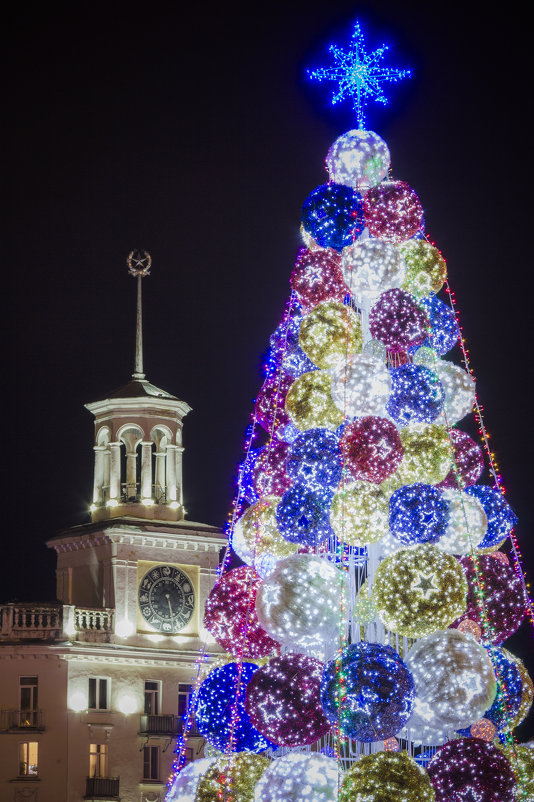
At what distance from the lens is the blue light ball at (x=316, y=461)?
11.1 metres

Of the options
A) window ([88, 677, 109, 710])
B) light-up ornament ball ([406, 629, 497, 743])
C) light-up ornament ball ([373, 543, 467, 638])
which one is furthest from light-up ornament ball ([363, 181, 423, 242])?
window ([88, 677, 109, 710])

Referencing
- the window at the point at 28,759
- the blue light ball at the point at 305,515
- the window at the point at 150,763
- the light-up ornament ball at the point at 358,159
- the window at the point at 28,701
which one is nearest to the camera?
the blue light ball at the point at 305,515

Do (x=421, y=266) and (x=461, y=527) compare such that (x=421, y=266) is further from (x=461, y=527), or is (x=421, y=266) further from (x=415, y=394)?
(x=461, y=527)

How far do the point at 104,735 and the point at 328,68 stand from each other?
2286 centimetres

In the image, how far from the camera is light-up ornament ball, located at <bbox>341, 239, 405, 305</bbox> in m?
11.6

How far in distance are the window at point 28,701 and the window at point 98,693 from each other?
1.49m

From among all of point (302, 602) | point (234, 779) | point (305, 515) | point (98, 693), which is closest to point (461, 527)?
point (305, 515)

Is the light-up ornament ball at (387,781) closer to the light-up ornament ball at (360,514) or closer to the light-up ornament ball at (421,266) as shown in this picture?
the light-up ornament ball at (360,514)

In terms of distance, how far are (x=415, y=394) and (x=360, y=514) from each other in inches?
48.5

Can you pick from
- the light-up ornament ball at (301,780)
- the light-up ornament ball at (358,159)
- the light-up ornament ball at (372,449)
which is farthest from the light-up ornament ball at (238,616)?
the light-up ornament ball at (358,159)

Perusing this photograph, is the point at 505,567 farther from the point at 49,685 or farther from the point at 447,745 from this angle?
the point at 49,685

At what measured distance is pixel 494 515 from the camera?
11789mm

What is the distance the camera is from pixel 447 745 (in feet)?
32.3

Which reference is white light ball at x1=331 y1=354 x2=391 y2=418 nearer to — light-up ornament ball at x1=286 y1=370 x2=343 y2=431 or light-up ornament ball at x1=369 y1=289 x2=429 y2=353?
light-up ornament ball at x1=286 y1=370 x2=343 y2=431
